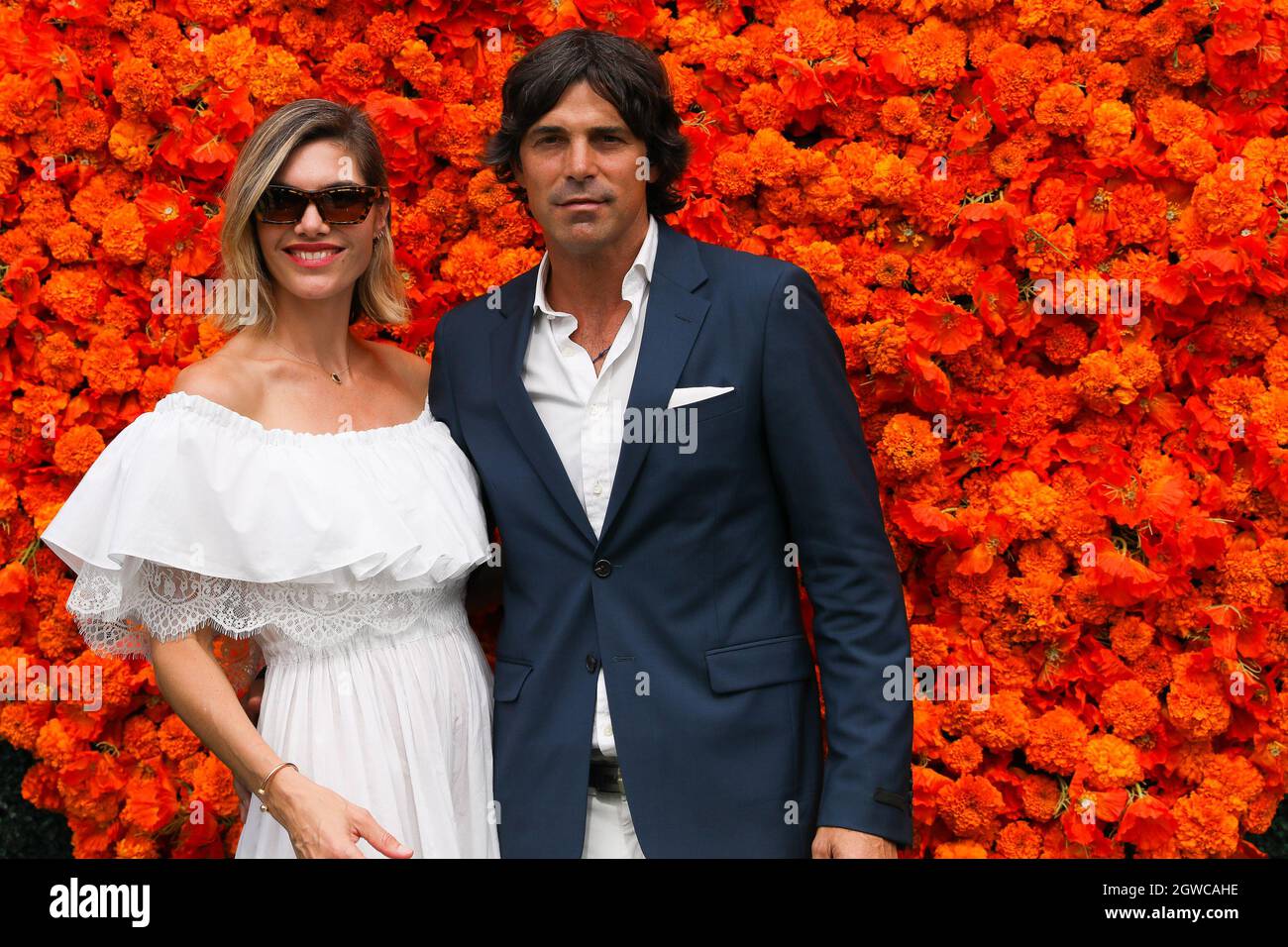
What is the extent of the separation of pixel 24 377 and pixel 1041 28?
8.05 ft

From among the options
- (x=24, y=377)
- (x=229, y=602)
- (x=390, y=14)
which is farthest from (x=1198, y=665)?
(x=24, y=377)

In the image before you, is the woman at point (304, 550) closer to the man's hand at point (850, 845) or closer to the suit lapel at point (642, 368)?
the suit lapel at point (642, 368)

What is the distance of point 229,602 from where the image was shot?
210cm

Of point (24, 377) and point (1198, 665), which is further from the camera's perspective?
point (24, 377)

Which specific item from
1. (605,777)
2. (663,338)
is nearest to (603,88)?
(663,338)

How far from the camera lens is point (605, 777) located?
214cm

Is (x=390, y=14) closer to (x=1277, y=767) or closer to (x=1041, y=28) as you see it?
(x=1041, y=28)

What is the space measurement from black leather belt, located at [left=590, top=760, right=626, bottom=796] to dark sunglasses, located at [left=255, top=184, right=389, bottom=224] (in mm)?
1136

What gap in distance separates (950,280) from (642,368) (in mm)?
868

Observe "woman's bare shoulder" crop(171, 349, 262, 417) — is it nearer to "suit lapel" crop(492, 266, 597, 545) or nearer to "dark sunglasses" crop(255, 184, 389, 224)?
"dark sunglasses" crop(255, 184, 389, 224)

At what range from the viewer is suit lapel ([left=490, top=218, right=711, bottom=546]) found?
2.07 m

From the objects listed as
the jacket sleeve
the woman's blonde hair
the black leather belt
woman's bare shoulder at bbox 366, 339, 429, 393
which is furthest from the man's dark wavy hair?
the black leather belt

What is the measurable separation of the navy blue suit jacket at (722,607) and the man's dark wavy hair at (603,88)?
0.32 meters

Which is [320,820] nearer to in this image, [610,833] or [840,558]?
[610,833]
